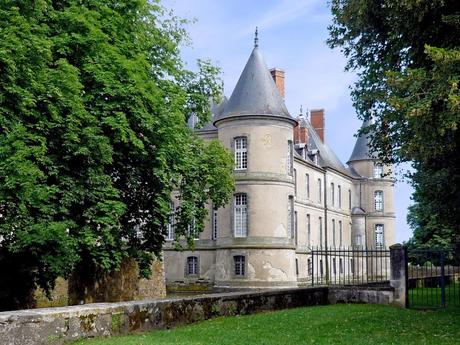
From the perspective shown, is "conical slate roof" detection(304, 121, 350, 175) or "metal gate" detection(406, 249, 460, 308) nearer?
"metal gate" detection(406, 249, 460, 308)

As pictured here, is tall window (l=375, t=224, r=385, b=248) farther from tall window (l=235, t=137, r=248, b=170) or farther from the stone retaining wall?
the stone retaining wall

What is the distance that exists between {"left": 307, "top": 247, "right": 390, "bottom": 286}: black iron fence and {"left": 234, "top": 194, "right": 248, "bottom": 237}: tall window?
403 cm

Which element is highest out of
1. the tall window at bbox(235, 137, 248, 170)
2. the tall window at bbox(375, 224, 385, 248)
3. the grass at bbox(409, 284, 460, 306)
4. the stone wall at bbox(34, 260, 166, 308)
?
the tall window at bbox(235, 137, 248, 170)

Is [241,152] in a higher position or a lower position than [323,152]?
lower

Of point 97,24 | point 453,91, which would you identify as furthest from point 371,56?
point 97,24

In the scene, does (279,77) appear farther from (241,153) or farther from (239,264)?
(239,264)

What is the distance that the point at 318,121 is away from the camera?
1980 inches

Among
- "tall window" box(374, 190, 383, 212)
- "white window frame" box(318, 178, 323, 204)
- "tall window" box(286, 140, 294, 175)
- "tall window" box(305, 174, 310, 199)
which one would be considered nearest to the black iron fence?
"white window frame" box(318, 178, 323, 204)

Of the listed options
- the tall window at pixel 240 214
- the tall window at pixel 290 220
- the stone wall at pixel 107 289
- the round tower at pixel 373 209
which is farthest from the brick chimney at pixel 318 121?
the stone wall at pixel 107 289

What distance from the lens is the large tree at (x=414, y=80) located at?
9781mm

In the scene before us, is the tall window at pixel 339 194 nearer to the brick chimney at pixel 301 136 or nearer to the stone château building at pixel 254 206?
the brick chimney at pixel 301 136

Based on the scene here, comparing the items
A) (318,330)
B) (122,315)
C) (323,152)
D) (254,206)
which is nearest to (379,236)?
(323,152)

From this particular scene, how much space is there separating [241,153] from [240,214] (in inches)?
127

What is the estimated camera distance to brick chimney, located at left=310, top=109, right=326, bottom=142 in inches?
1962
